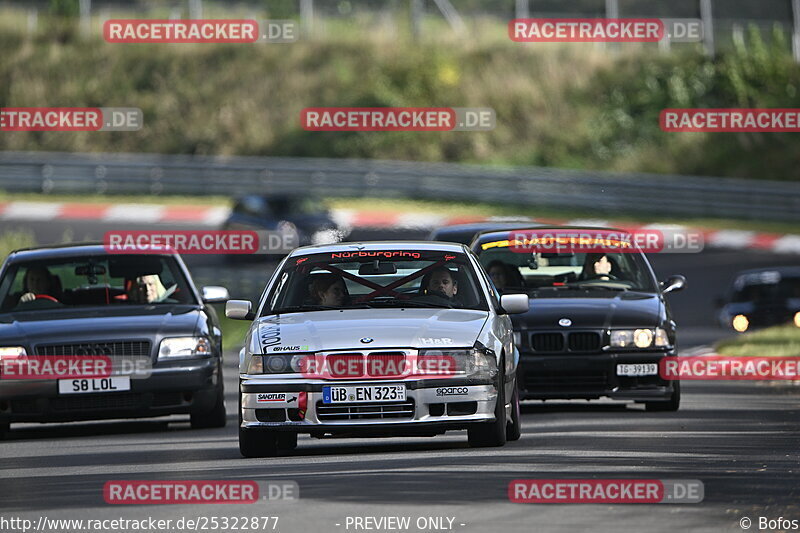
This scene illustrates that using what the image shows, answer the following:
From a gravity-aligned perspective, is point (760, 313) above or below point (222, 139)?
below

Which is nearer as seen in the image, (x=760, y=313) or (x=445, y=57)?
(x=760, y=313)

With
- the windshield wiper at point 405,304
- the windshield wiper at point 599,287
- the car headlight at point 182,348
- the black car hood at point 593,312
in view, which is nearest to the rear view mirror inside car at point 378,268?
the windshield wiper at point 405,304

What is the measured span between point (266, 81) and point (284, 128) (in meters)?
3.90

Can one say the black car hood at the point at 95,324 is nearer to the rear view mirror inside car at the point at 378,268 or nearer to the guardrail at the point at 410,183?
the rear view mirror inside car at the point at 378,268

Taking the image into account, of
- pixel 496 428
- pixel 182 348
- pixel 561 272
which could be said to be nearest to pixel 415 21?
pixel 561 272

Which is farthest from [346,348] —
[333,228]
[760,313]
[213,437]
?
[333,228]

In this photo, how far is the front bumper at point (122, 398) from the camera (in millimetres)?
14266

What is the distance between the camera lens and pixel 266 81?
2237 inches

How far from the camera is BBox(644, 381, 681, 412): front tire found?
15625 mm

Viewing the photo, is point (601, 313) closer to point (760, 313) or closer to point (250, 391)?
point (250, 391)

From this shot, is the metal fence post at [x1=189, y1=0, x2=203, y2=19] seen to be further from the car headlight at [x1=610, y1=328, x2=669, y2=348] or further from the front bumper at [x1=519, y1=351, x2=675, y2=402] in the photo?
the car headlight at [x1=610, y1=328, x2=669, y2=348]

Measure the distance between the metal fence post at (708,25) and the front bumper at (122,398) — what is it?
126ft

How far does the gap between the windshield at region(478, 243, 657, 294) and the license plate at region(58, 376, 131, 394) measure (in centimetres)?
353

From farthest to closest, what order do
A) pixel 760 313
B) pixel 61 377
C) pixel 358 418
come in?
pixel 760 313, pixel 61 377, pixel 358 418
